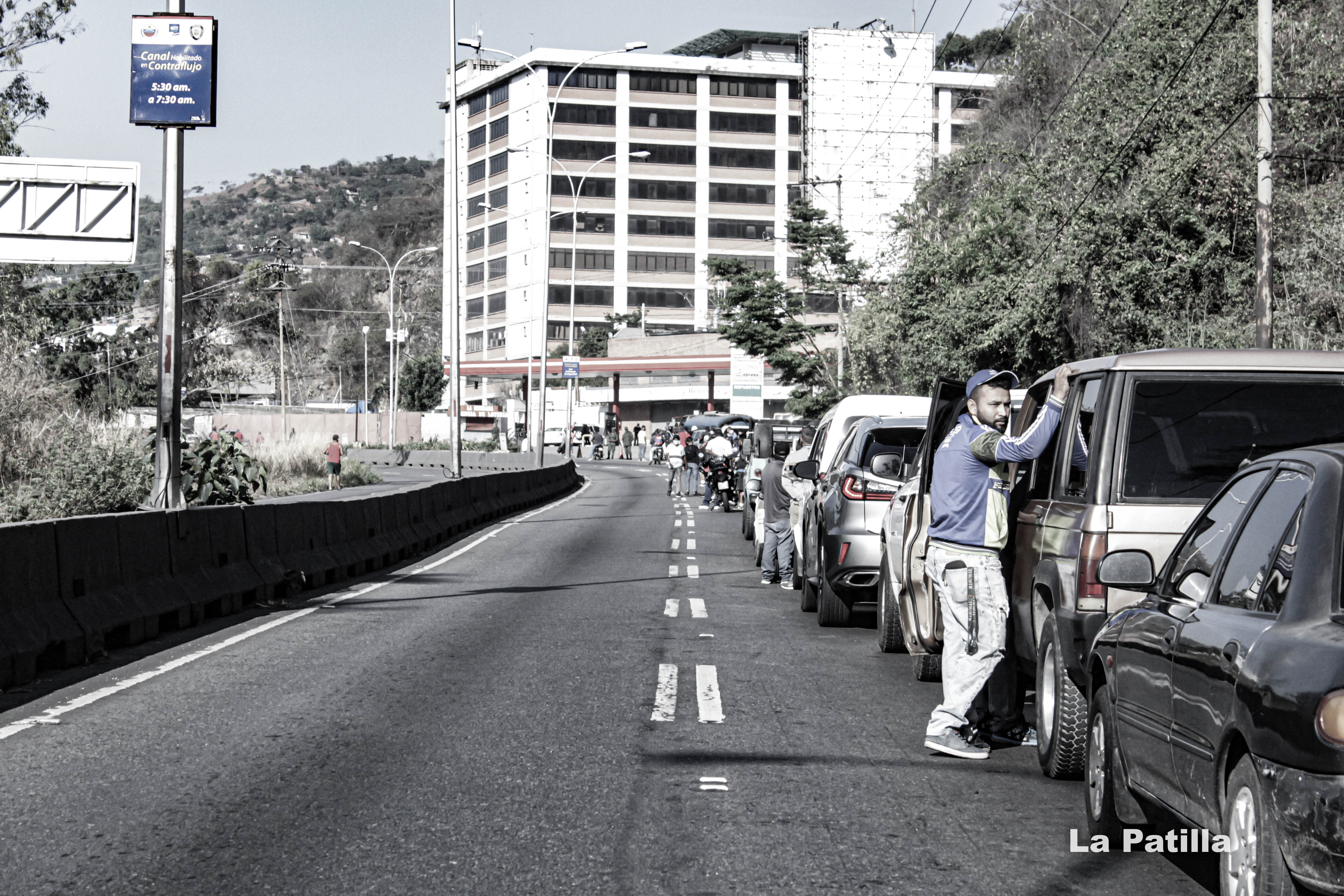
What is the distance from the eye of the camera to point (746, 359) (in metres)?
49.9

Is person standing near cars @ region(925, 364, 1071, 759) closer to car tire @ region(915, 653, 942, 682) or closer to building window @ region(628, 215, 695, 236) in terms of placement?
car tire @ region(915, 653, 942, 682)

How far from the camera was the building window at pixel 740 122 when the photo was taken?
111 metres

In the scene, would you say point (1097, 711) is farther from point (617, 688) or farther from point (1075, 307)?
point (1075, 307)

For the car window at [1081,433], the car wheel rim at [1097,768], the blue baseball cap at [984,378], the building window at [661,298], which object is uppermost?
the building window at [661,298]

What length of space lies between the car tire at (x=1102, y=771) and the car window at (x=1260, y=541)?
1031 millimetres

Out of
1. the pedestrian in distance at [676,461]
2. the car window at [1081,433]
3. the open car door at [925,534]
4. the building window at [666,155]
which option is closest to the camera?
the car window at [1081,433]

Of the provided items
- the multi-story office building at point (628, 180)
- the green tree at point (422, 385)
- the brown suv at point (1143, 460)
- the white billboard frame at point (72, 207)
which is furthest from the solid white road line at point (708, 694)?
the green tree at point (422, 385)

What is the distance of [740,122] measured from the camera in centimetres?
11138

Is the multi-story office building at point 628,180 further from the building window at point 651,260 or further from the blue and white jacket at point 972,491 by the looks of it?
the blue and white jacket at point 972,491

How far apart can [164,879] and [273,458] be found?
44339 mm

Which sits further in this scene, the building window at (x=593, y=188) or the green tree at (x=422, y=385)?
the green tree at (x=422, y=385)

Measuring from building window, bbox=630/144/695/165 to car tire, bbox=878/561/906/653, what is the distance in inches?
3983

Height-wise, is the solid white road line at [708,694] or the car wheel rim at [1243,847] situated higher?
the car wheel rim at [1243,847]

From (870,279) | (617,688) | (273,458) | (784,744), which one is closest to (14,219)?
(617,688)
